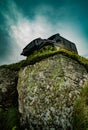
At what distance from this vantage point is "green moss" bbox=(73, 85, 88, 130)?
21.0 ft

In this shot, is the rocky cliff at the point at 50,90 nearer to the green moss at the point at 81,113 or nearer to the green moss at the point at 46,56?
the green moss at the point at 46,56

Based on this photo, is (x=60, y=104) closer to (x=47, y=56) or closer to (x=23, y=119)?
(x=23, y=119)

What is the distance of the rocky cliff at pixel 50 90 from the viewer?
723 cm

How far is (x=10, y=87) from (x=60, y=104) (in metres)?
4.09

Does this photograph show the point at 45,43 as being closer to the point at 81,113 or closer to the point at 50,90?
the point at 50,90

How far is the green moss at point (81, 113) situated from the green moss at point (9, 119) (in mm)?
2738

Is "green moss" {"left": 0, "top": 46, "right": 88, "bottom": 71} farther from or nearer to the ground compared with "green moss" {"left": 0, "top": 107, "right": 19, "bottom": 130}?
farther from the ground

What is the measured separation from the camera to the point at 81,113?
21.9 feet

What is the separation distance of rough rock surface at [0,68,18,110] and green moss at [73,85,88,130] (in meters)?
3.95

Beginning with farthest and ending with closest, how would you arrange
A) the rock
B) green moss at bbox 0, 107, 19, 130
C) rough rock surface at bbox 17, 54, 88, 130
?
the rock < green moss at bbox 0, 107, 19, 130 < rough rock surface at bbox 17, 54, 88, 130

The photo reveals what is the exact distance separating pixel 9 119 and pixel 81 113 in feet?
11.2

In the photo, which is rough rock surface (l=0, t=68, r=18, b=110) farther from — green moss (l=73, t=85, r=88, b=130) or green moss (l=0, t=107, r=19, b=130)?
green moss (l=73, t=85, r=88, b=130)

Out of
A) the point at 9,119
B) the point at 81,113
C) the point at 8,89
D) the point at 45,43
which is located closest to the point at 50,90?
the point at 81,113

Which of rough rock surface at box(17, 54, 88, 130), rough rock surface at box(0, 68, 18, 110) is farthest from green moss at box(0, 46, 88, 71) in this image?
rough rock surface at box(0, 68, 18, 110)
